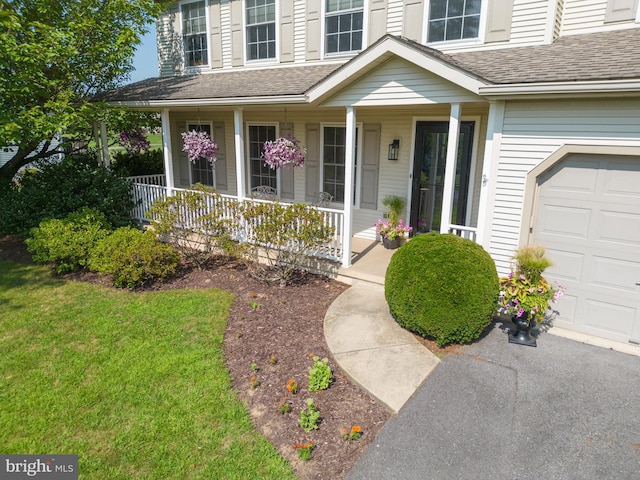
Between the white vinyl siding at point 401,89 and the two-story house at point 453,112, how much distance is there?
0.8 inches

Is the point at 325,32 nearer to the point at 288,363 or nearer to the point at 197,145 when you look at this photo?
the point at 197,145

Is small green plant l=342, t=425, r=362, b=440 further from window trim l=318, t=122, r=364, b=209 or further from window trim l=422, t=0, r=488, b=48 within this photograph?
window trim l=422, t=0, r=488, b=48

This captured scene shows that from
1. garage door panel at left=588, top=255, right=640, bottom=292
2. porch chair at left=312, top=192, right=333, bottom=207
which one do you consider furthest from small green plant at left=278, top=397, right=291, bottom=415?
porch chair at left=312, top=192, right=333, bottom=207

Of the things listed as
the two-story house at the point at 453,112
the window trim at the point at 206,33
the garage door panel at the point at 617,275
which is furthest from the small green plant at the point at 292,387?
the window trim at the point at 206,33

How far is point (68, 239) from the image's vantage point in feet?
23.6

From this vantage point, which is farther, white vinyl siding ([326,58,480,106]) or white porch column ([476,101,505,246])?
white vinyl siding ([326,58,480,106])

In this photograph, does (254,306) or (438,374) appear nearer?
(438,374)

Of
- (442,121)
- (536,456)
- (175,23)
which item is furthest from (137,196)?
(536,456)

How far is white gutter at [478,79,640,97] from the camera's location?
4082 millimetres

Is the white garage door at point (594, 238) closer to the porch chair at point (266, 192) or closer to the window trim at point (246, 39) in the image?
the porch chair at point (266, 192)

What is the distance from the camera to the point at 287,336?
5.06m

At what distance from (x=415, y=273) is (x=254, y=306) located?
7.84 feet

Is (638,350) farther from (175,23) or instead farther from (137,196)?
(175,23)

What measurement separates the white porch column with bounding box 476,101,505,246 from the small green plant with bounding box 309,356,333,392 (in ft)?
9.21
